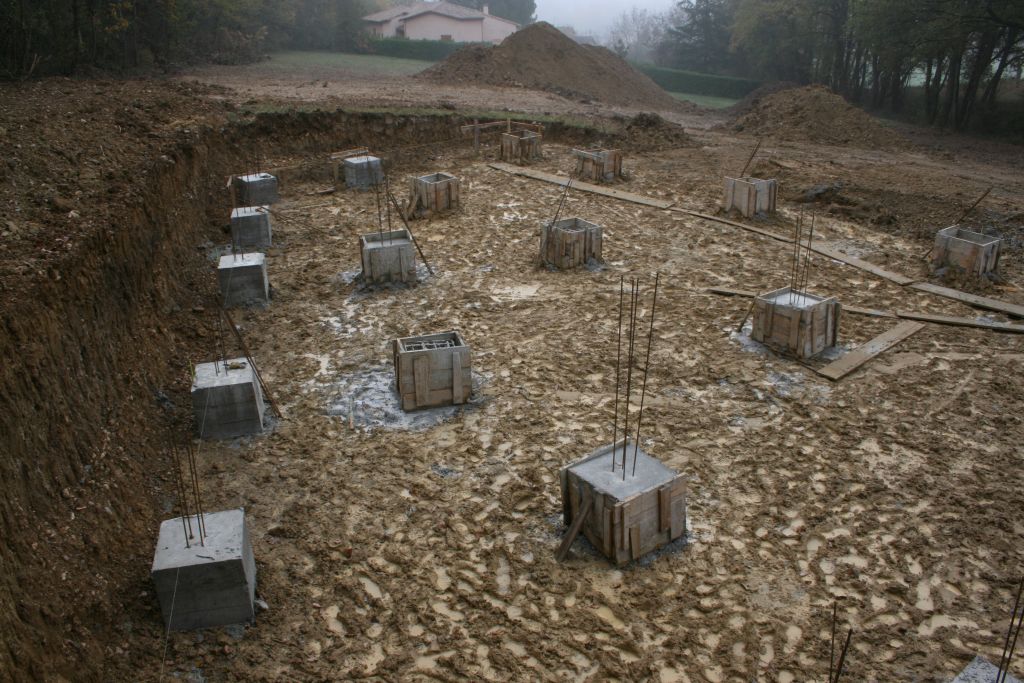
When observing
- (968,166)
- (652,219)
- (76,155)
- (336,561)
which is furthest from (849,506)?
(968,166)

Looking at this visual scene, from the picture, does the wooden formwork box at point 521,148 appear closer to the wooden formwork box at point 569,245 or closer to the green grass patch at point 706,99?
the wooden formwork box at point 569,245

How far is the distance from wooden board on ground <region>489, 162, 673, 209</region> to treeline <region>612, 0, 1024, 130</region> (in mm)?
14555

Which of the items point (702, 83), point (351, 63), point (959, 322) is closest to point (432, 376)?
point (959, 322)

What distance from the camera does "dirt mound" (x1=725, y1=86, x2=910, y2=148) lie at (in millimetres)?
22016

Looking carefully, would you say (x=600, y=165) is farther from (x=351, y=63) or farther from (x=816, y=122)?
(x=351, y=63)

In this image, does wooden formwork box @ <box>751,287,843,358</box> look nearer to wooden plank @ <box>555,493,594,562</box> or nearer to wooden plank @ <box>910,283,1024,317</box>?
wooden plank @ <box>910,283,1024,317</box>

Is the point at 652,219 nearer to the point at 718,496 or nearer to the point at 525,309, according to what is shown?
the point at 525,309

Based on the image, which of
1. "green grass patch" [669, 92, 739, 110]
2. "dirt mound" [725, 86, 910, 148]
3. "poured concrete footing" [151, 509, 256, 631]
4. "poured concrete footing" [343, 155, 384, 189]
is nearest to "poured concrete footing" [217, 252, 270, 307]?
"poured concrete footing" [151, 509, 256, 631]

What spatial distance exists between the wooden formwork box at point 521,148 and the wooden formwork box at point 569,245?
6765 mm

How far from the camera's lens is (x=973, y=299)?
32.7 ft

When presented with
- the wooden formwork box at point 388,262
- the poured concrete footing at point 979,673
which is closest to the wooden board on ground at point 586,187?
the wooden formwork box at point 388,262

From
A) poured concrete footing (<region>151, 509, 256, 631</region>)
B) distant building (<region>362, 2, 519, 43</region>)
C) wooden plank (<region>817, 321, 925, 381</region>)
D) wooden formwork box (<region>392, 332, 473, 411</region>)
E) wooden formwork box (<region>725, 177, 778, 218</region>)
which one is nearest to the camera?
poured concrete footing (<region>151, 509, 256, 631</region>)

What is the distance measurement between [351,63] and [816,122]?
24660 millimetres

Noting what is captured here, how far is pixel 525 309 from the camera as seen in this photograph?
31.9 feet
